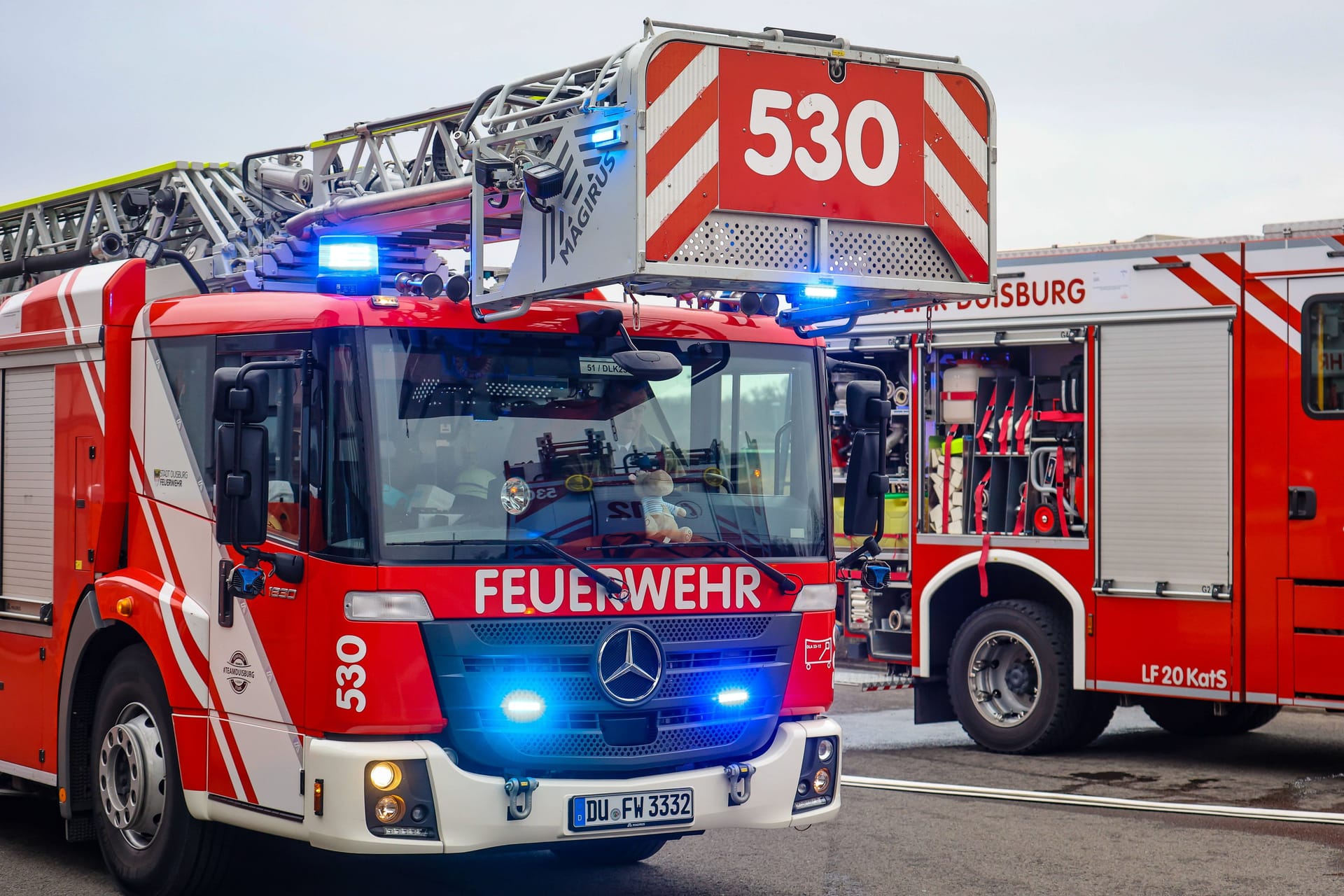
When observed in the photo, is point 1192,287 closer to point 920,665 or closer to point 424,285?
point 920,665

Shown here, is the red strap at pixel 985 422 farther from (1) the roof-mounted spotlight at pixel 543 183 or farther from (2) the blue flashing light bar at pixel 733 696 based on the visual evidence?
(1) the roof-mounted spotlight at pixel 543 183

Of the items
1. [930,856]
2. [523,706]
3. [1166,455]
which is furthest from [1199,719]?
[523,706]

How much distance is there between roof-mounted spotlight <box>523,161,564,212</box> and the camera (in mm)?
6141

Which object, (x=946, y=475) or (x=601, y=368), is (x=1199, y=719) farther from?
(x=601, y=368)

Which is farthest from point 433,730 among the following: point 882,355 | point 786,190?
point 882,355

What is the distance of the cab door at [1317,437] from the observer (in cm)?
982

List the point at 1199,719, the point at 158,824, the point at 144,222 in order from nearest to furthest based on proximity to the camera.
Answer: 1. the point at 158,824
2. the point at 144,222
3. the point at 1199,719

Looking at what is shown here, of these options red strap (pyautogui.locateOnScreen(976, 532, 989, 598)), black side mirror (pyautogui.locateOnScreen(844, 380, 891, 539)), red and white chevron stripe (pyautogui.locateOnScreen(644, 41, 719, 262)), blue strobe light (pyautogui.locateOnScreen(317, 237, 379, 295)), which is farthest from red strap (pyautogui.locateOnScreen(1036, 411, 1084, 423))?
blue strobe light (pyautogui.locateOnScreen(317, 237, 379, 295))

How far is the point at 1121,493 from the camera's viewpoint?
34.7 ft

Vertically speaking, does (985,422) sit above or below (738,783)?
above

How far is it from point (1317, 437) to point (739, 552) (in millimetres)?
4895

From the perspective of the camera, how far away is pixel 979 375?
11461 mm

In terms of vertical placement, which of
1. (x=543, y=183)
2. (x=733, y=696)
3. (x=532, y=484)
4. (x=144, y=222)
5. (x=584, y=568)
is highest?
(x=144, y=222)

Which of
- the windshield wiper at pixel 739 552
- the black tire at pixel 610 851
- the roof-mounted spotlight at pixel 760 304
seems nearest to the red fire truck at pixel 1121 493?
the roof-mounted spotlight at pixel 760 304
